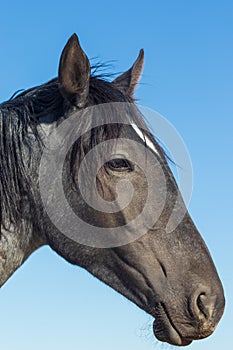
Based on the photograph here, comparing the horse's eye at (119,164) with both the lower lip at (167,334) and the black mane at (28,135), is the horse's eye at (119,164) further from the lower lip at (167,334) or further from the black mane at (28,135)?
the lower lip at (167,334)

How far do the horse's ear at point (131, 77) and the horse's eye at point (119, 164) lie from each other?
1.38m

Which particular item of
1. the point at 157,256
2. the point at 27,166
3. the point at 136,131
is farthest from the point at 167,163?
the point at 27,166

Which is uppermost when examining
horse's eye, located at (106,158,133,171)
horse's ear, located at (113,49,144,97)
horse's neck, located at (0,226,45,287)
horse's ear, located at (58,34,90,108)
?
horse's ear, located at (58,34,90,108)

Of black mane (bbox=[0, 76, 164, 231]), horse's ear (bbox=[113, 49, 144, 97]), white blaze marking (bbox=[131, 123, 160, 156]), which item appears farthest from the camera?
horse's ear (bbox=[113, 49, 144, 97])

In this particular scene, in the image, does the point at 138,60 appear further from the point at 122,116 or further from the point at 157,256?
the point at 157,256

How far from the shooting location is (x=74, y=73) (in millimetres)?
5191

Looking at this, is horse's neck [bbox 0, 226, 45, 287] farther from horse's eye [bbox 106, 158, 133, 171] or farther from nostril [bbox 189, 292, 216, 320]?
nostril [bbox 189, 292, 216, 320]

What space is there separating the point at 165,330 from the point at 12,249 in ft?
4.47

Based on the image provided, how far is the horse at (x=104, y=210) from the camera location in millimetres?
4938

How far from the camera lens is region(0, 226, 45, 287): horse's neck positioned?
4.89 m

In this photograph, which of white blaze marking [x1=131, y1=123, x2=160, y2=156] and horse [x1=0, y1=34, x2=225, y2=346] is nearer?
horse [x1=0, y1=34, x2=225, y2=346]

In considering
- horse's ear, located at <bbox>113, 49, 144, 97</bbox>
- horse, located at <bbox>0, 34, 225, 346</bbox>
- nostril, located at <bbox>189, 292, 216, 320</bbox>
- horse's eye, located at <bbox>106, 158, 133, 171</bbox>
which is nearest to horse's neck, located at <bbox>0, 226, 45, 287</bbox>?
horse, located at <bbox>0, 34, 225, 346</bbox>

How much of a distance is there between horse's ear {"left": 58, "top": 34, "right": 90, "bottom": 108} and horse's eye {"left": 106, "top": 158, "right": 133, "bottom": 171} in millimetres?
569

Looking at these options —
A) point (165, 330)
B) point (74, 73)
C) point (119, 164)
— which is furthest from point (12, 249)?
point (74, 73)
